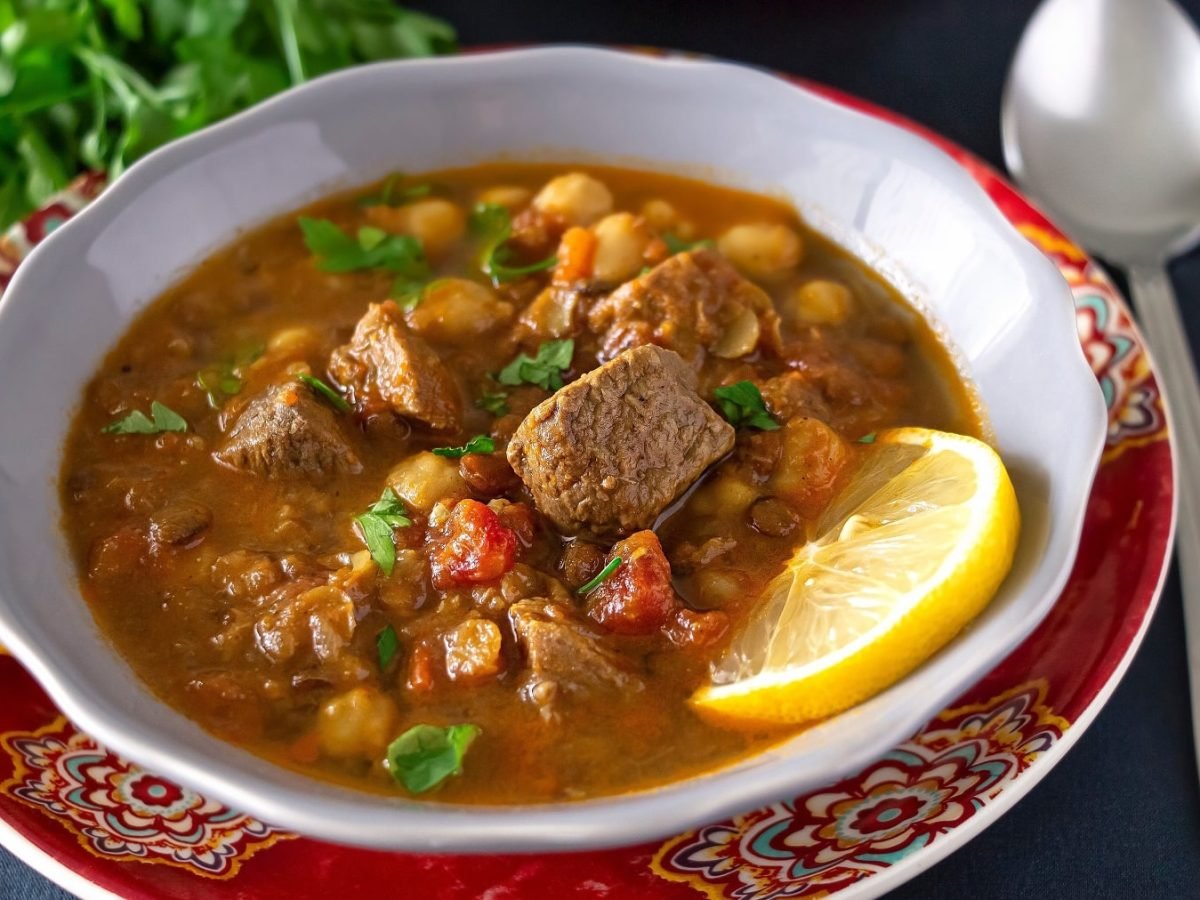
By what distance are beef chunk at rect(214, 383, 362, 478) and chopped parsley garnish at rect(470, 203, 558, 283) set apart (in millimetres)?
909

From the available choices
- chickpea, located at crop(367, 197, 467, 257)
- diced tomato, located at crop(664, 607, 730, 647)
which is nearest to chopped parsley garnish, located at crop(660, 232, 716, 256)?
chickpea, located at crop(367, 197, 467, 257)

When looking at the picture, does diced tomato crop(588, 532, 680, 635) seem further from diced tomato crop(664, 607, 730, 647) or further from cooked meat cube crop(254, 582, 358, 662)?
cooked meat cube crop(254, 582, 358, 662)

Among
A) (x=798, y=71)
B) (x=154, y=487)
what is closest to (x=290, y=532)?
(x=154, y=487)

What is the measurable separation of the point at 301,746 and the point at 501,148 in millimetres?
2567

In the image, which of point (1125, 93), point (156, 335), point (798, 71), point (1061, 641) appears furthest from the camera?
point (798, 71)

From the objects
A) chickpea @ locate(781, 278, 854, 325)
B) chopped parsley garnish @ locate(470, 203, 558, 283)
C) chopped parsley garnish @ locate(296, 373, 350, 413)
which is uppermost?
chopped parsley garnish @ locate(296, 373, 350, 413)

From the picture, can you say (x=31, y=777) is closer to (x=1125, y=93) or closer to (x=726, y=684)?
(x=726, y=684)

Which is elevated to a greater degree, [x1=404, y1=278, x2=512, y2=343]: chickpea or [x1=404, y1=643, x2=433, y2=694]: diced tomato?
[x1=404, y1=278, x2=512, y2=343]: chickpea

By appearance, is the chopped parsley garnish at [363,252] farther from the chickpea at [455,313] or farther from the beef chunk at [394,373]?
the beef chunk at [394,373]

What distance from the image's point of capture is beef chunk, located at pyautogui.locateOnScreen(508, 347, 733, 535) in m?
3.46

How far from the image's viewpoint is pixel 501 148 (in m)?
4.76

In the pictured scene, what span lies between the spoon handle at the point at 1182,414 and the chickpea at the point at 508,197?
237cm

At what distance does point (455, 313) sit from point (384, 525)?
0.90 m

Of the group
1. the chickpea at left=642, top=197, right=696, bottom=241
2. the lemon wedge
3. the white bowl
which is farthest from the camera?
the chickpea at left=642, top=197, right=696, bottom=241
